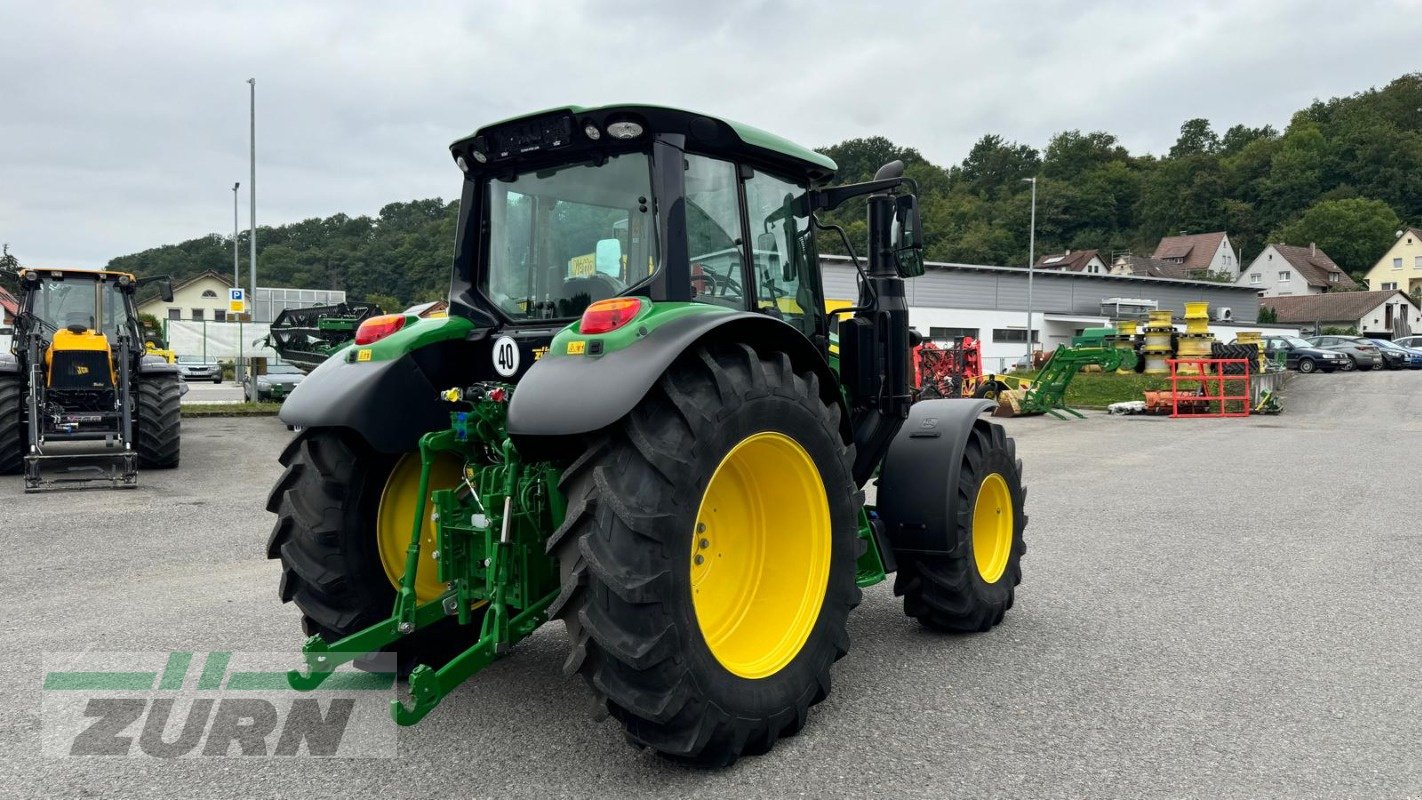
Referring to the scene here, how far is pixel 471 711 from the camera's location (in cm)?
384

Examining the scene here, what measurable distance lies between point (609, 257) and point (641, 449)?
3.78 feet

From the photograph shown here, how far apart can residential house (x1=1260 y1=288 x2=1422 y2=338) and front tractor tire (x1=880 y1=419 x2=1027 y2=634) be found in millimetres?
75591

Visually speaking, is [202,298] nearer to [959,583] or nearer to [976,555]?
[976,555]

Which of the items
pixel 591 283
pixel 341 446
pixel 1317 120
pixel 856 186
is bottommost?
pixel 341 446

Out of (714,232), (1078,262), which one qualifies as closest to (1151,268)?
(1078,262)

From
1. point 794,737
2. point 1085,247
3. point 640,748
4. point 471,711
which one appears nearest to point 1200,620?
point 794,737

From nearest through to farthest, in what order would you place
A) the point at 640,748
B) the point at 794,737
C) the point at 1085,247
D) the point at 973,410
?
the point at 640,748
the point at 794,737
the point at 973,410
the point at 1085,247

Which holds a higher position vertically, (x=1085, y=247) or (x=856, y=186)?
(x=1085, y=247)

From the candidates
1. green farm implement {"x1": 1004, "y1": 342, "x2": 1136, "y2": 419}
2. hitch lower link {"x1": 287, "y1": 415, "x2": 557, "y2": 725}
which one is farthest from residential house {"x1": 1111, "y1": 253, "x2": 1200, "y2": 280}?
hitch lower link {"x1": 287, "y1": 415, "x2": 557, "y2": 725}

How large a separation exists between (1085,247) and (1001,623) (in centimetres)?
9600

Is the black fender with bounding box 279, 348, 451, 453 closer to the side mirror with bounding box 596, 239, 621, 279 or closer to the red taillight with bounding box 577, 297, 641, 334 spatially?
the side mirror with bounding box 596, 239, 621, 279

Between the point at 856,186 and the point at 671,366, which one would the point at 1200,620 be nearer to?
the point at 856,186

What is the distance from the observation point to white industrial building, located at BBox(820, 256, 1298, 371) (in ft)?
161

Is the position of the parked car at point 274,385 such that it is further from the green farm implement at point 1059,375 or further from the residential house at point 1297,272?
the residential house at point 1297,272
